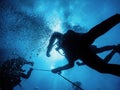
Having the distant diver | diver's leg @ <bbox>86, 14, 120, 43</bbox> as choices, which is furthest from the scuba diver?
the distant diver

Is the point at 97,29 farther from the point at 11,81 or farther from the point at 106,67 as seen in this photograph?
the point at 11,81

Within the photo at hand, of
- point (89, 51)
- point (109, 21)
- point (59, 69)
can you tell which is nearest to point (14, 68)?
point (59, 69)

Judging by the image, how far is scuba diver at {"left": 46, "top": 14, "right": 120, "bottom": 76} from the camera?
5109 millimetres

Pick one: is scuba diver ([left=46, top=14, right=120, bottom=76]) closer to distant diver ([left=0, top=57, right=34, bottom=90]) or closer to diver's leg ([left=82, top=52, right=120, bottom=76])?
diver's leg ([left=82, top=52, right=120, bottom=76])

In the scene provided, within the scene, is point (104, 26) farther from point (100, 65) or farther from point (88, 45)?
point (100, 65)

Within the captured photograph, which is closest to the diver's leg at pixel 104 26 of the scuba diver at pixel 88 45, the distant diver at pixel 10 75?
the scuba diver at pixel 88 45

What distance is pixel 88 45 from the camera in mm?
5570

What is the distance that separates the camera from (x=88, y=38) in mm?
5352

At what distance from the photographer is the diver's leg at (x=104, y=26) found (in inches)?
195

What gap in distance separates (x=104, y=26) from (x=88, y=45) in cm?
82

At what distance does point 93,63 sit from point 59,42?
1638mm

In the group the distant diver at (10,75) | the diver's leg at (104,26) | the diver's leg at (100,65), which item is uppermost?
the distant diver at (10,75)

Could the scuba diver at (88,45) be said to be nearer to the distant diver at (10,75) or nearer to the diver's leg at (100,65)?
the diver's leg at (100,65)

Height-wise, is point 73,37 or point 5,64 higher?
point 5,64
